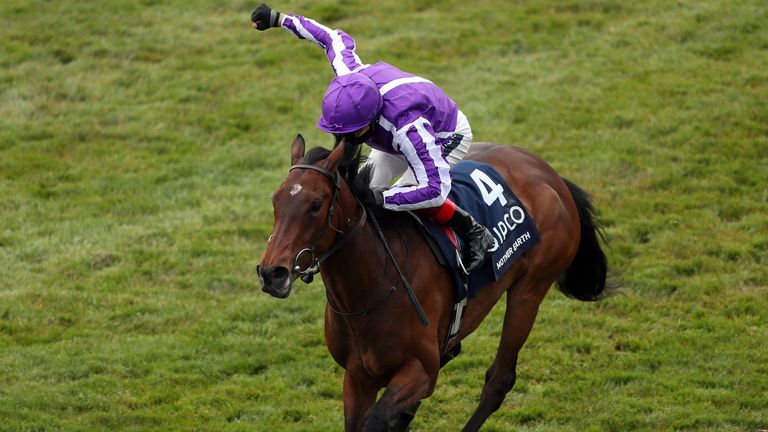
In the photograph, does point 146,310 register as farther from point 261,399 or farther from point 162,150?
point 162,150

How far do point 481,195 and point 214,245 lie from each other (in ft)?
14.6

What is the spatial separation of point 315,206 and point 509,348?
2.24 metres

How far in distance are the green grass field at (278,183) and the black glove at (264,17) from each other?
2.55m

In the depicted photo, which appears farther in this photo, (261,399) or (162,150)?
(162,150)

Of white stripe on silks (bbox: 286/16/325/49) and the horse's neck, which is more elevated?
white stripe on silks (bbox: 286/16/325/49)

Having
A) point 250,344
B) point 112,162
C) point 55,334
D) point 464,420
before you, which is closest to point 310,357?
point 250,344

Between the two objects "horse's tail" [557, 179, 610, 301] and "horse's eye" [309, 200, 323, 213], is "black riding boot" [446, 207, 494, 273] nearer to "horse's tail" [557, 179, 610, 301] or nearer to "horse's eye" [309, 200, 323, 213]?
"horse's eye" [309, 200, 323, 213]

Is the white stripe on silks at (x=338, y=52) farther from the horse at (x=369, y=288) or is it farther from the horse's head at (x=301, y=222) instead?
the horse's head at (x=301, y=222)

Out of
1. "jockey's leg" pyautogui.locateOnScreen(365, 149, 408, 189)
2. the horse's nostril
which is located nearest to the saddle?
"jockey's leg" pyautogui.locateOnScreen(365, 149, 408, 189)

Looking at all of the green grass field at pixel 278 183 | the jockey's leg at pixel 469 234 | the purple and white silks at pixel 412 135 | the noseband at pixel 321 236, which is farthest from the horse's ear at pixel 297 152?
the green grass field at pixel 278 183

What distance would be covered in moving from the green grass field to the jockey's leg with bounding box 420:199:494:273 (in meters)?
1.57

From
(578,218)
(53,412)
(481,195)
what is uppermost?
(481,195)

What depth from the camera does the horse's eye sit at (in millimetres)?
5103

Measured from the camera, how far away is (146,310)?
9.25 meters
